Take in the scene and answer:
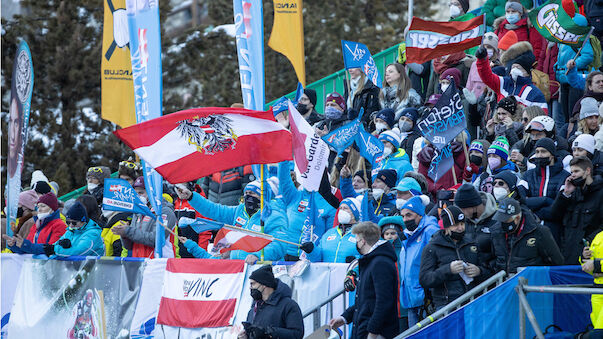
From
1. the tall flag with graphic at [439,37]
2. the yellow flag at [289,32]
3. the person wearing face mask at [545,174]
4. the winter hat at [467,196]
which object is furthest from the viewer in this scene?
the yellow flag at [289,32]

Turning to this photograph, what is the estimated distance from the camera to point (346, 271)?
33.3 ft

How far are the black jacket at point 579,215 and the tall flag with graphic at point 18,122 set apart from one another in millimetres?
7522

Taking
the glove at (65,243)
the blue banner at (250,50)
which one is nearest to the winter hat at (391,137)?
the blue banner at (250,50)

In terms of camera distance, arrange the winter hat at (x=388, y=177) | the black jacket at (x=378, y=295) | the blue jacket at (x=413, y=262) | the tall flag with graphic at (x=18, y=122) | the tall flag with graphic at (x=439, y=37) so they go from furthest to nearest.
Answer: the tall flag with graphic at (x=439, y=37), the tall flag with graphic at (x=18, y=122), the winter hat at (x=388, y=177), the blue jacket at (x=413, y=262), the black jacket at (x=378, y=295)

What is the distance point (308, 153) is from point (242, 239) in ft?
3.96

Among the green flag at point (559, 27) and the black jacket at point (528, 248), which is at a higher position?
the green flag at point (559, 27)

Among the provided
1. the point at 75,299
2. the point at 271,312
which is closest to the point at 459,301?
the point at 271,312

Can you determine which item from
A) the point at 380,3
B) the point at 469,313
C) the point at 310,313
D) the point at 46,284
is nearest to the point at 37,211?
the point at 46,284

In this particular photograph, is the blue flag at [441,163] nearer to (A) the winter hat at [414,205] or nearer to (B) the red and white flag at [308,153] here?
(B) the red and white flag at [308,153]

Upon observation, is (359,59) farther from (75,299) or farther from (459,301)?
(459,301)

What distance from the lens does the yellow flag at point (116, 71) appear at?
56.1ft

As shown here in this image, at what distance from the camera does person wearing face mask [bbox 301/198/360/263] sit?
35.3 ft

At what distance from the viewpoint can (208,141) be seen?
1148 cm

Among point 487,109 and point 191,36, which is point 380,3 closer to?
point 191,36
